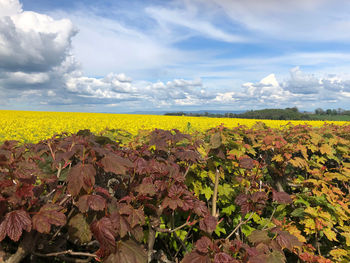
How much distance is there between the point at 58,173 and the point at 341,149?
437 centimetres

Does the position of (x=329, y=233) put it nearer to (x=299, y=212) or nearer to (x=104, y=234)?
(x=299, y=212)

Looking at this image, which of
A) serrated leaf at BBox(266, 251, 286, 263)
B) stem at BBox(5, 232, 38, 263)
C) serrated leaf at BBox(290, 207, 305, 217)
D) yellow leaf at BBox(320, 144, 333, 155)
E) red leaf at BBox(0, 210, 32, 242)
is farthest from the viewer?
yellow leaf at BBox(320, 144, 333, 155)

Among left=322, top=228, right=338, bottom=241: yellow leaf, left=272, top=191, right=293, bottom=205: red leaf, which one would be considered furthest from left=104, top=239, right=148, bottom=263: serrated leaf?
left=322, top=228, right=338, bottom=241: yellow leaf

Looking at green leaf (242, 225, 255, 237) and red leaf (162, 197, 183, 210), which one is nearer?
red leaf (162, 197, 183, 210)

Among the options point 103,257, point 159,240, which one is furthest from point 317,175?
point 103,257

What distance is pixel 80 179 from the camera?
53.8 inches

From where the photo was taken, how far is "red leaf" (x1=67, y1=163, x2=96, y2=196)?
1.35 meters

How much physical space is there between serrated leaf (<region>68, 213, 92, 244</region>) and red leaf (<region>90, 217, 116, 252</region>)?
180 millimetres

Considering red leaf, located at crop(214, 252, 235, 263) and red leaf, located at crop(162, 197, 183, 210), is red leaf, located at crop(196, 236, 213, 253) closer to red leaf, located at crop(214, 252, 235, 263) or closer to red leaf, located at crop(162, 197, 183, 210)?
red leaf, located at crop(214, 252, 235, 263)

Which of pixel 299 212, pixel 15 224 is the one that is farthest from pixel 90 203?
pixel 299 212

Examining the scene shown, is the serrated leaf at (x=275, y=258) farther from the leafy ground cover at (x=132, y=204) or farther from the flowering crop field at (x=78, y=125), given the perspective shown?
the flowering crop field at (x=78, y=125)

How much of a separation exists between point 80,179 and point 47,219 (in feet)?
0.86

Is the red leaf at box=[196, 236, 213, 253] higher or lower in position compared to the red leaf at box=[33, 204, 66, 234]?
lower

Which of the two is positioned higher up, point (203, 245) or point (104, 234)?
point (104, 234)
